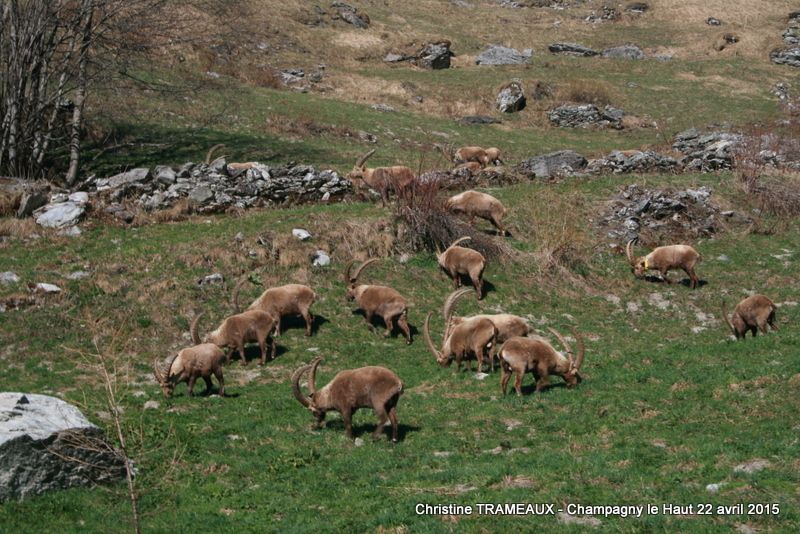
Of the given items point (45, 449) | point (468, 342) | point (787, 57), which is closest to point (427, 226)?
point (468, 342)

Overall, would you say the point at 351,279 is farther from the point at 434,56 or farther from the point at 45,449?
the point at 434,56

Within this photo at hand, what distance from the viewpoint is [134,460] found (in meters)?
13.2

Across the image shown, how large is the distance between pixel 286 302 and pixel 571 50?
6609cm

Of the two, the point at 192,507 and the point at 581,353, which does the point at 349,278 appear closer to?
the point at 581,353

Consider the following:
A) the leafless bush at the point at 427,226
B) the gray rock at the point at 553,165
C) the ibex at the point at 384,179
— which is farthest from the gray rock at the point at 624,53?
the leafless bush at the point at 427,226

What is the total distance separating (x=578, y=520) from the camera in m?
10.7

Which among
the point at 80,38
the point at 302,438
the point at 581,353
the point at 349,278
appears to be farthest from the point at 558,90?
the point at 302,438

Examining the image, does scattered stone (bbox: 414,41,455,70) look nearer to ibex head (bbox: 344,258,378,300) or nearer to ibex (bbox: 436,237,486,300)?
ibex (bbox: 436,237,486,300)

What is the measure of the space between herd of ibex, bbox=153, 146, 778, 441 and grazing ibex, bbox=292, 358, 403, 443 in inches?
0.7

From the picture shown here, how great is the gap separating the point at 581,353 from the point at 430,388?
3.59m

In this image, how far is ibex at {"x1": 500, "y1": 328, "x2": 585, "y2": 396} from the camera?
17.2m

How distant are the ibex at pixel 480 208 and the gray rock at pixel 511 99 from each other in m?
33.4

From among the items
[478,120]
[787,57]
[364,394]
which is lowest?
[478,120]

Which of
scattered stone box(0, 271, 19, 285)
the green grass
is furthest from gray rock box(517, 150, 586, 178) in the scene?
scattered stone box(0, 271, 19, 285)
